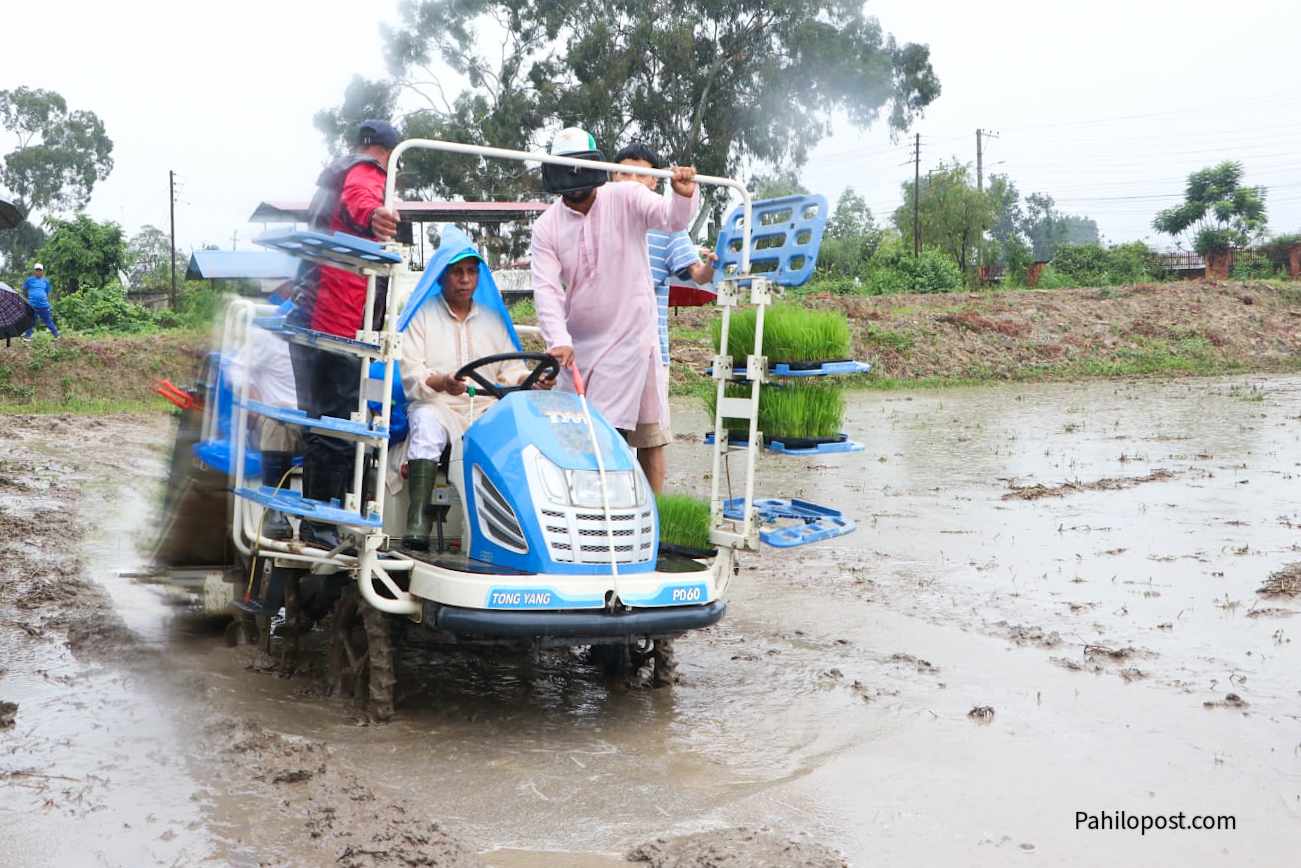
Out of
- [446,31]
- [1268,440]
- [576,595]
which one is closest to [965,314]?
[1268,440]

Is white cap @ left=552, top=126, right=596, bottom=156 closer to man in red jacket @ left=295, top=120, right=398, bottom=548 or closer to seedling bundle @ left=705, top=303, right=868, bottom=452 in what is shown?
man in red jacket @ left=295, top=120, right=398, bottom=548

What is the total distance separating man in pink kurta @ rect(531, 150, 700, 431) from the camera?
19.7 ft

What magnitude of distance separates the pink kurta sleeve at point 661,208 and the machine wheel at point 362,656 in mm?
2121

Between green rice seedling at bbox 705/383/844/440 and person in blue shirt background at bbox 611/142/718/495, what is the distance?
406 mm

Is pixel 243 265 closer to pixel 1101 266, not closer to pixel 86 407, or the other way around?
pixel 86 407

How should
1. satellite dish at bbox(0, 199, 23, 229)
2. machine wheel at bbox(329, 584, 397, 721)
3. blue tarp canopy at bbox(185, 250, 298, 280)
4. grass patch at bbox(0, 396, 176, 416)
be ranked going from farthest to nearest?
grass patch at bbox(0, 396, 176, 416)
satellite dish at bbox(0, 199, 23, 229)
blue tarp canopy at bbox(185, 250, 298, 280)
machine wheel at bbox(329, 584, 397, 721)

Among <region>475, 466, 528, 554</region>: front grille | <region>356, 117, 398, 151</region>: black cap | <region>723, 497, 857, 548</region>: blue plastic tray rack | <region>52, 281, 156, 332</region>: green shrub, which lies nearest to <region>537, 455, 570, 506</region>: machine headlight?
<region>475, 466, 528, 554</region>: front grille

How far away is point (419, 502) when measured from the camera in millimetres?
5746

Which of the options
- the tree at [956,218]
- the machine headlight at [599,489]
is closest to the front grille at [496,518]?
the machine headlight at [599,489]

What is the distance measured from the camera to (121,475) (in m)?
13.1

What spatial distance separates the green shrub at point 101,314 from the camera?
2736 centimetres

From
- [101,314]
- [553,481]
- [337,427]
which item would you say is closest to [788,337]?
[553,481]

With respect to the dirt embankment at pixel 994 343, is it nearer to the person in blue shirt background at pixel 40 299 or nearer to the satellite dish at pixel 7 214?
the person in blue shirt background at pixel 40 299

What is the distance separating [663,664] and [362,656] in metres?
1.33
